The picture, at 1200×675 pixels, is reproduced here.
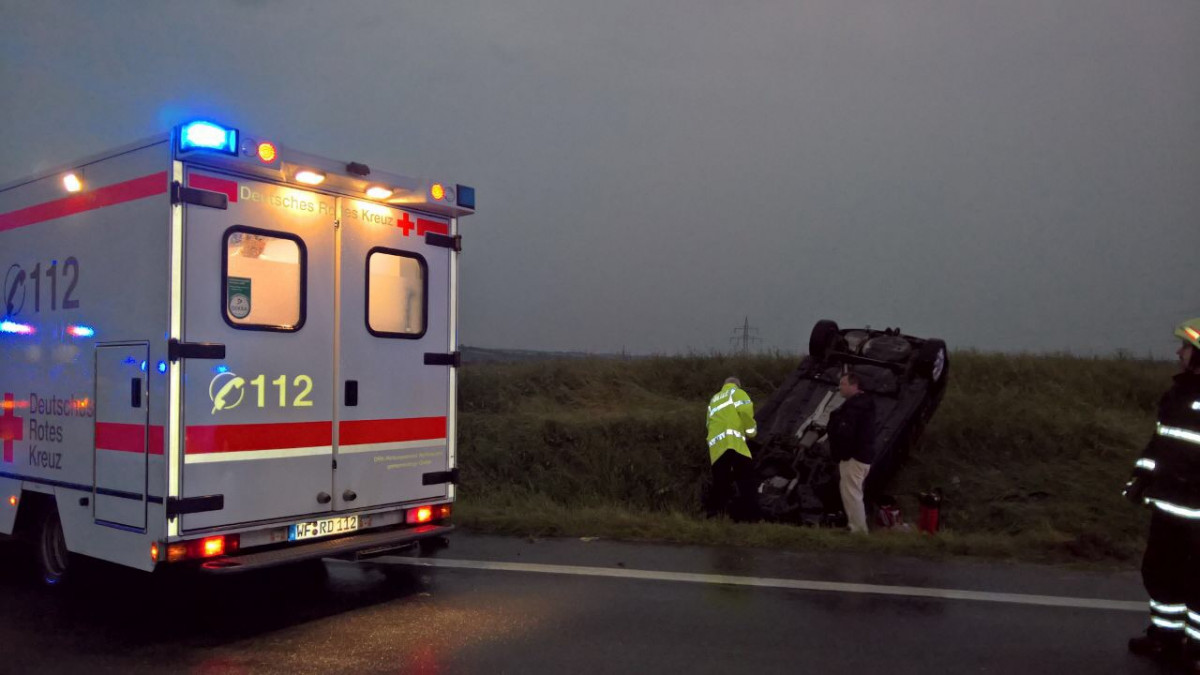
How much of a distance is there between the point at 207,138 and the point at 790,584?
4.91 meters

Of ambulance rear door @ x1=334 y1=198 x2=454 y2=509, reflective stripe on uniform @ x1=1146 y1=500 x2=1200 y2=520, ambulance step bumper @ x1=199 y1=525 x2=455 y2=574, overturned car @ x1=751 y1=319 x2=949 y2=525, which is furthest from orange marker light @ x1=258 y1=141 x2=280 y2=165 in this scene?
overturned car @ x1=751 y1=319 x2=949 y2=525

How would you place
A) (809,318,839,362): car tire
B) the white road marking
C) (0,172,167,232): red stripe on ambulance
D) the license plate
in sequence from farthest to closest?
(809,318,839,362): car tire < the white road marking < the license plate < (0,172,167,232): red stripe on ambulance

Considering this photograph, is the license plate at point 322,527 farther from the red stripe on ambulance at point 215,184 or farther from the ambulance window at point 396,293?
the red stripe on ambulance at point 215,184

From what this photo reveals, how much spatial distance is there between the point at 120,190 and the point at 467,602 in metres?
3.52

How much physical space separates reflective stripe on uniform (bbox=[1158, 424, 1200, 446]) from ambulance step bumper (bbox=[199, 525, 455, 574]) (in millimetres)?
4695

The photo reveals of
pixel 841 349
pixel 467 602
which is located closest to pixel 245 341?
pixel 467 602

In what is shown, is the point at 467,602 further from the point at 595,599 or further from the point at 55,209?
the point at 55,209

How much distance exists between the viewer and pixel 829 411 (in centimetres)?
1073

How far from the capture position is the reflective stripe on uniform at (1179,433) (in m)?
4.88

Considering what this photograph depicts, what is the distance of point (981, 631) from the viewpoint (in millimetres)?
5461

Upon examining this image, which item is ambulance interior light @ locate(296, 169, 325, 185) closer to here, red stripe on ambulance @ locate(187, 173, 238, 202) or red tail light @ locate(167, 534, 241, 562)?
red stripe on ambulance @ locate(187, 173, 238, 202)

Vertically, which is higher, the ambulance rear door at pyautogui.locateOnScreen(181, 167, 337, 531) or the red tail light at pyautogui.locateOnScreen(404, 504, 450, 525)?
the ambulance rear door at pyautogui.locateOnScreen(181, 167, 337, 531)

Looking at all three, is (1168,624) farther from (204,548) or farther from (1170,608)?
(204,548)

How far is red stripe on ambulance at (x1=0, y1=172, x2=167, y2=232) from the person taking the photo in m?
5.56
